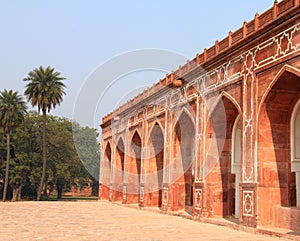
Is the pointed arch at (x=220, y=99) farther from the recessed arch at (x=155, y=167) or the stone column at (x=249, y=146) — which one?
the recessed arch at (x=155, y=167)

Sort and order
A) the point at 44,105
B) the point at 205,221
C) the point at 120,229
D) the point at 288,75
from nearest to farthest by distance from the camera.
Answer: the point at 288,75 < the point at 120,229 < the point at 205,221 < the point at 44,105

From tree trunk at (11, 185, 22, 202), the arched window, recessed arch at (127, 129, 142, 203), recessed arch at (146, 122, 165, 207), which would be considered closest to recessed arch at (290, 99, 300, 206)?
the arched window

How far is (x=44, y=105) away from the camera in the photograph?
A: 3638 cm

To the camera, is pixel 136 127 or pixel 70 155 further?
pixel 70 155

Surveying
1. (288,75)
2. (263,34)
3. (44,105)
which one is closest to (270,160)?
(288,75)

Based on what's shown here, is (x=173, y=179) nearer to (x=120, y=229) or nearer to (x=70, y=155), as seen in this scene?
(x=120, y=229)

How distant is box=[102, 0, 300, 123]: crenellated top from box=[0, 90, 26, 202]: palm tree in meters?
18.4

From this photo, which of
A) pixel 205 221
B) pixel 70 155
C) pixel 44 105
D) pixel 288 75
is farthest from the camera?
pixel 70 155

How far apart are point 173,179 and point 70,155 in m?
26.7

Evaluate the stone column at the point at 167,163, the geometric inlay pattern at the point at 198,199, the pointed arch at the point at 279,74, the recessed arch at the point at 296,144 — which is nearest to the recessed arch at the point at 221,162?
the geometric inlay pattern at the point at 198,199

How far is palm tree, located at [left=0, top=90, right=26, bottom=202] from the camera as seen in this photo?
119ft

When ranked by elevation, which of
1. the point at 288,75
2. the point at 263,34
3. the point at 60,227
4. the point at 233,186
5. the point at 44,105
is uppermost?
the point at 44,105

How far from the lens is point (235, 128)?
1579 centimetres

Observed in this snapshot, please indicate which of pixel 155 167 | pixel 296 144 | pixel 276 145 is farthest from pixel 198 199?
pixel 155 167
